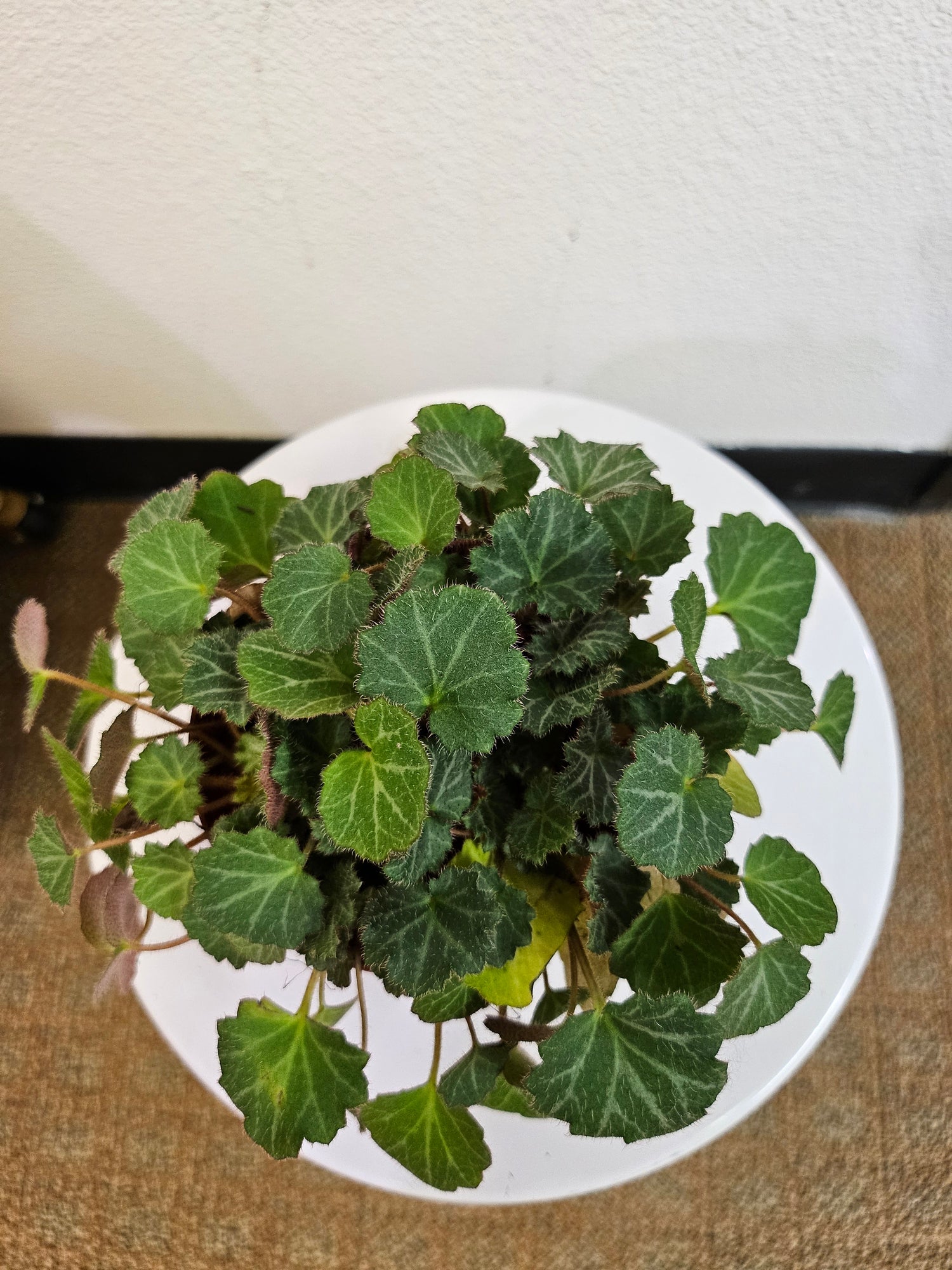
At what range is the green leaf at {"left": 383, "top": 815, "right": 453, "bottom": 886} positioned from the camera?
479 millimetres

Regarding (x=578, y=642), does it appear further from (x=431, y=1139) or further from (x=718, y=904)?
(x=431, y=1139)

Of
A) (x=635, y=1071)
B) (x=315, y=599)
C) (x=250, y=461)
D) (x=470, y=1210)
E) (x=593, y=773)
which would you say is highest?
(x=315, y=599)

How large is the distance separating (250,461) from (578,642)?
898 millimetres

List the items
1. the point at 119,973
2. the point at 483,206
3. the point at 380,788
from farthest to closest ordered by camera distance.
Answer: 1. the point at 483,206
2. the point at 119,973
3. the point at 380,788

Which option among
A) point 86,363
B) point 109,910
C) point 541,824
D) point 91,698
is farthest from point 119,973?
point 86,363

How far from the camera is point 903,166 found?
0.78 metres

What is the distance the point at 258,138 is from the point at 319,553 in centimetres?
50

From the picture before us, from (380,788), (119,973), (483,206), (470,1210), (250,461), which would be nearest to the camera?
(380,788)

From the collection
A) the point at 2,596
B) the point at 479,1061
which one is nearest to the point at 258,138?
the point at 479,1061

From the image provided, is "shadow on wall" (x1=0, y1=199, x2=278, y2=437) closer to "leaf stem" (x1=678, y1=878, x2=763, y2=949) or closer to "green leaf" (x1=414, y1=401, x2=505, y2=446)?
"green leaf" (x1=414, y1=401, x2=505, y2=446)

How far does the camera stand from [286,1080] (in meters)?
0.51

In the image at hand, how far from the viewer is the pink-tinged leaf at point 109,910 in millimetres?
535

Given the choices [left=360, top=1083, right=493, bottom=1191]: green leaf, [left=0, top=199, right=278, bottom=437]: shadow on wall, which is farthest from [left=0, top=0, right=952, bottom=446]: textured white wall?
[left=360, top=1083, right=493, bottom=1191]: green leaf

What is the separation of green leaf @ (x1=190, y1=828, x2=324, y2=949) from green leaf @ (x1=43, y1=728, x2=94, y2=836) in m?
0.10
